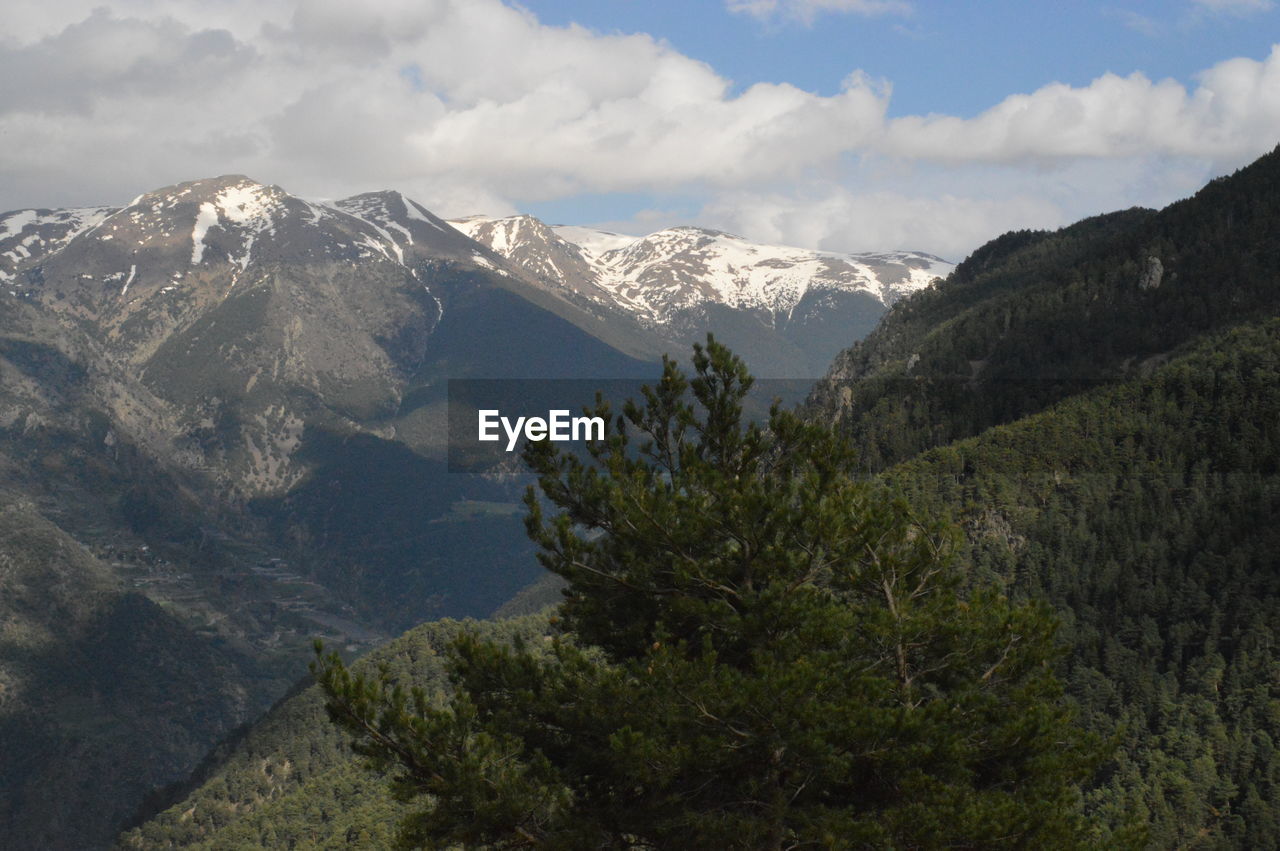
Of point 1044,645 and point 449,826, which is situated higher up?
point 1044,645

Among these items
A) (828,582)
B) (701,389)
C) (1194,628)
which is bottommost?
(1194,628)

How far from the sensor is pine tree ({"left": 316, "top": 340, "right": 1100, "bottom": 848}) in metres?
31.7

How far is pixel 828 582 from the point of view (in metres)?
37.6

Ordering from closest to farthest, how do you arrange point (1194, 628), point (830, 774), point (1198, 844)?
point (830, 774) < point (1198, 844) < point (1194, 628)

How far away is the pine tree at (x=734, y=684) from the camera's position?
3172 cm

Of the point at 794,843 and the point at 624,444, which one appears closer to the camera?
the point at 794,843

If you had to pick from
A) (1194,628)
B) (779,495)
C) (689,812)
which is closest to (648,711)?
(689,812)

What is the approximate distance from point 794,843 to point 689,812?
127 inches

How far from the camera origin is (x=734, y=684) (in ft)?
103

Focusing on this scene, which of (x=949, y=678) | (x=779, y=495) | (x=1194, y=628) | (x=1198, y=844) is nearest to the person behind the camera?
(x=779, y=495)

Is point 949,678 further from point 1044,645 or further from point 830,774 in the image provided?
point 830,774

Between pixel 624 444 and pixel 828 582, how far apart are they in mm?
7593

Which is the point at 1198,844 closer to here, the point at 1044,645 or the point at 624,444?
the point at 1044,645

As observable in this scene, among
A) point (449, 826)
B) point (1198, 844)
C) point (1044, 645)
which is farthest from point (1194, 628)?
point (449, 826)
